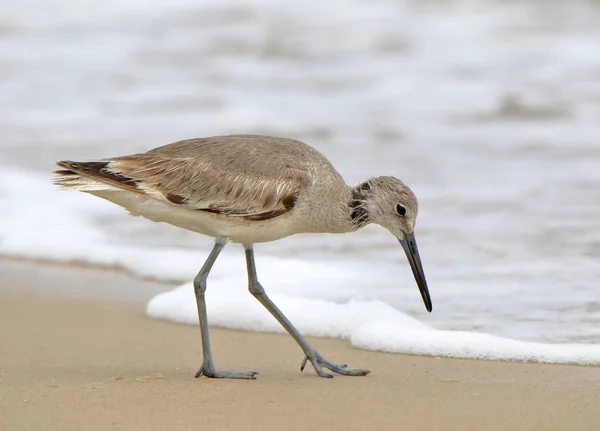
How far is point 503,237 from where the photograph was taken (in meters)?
8.00

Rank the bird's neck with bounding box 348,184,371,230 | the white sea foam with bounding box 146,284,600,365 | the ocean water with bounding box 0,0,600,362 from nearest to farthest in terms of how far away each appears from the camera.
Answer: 1. the white sea foam with bounding box 146,284,600,365
2. the bird's neck with bounding box 348,184,371,230
3. the ocean water with bounding box 0,0,600,362

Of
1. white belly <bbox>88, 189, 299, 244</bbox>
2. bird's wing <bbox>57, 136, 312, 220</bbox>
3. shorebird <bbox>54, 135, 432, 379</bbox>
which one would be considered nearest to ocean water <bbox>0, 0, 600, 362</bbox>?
shorebird <bbox>54, 135, 432, 379</bbox>

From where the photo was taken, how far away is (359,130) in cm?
1170

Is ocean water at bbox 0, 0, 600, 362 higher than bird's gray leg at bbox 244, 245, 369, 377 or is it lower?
higher

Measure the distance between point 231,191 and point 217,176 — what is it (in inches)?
4.3

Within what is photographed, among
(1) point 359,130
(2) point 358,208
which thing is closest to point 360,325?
(2) point 358,208

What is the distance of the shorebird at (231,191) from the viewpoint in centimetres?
547

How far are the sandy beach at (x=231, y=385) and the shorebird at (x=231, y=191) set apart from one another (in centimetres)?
33

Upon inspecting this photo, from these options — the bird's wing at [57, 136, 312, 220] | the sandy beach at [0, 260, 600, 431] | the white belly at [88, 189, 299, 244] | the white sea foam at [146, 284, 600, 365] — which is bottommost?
the sandy beach at [0, 260, 600, 431]

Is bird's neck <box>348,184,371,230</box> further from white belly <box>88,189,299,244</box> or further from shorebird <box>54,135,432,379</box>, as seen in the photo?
Answer: white belly <box>88,189,299,244</box>

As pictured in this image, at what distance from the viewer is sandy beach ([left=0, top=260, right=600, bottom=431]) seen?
15.0 feet

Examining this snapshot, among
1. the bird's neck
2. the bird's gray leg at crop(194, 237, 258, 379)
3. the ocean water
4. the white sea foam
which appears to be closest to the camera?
the bird's gray leg at crop(194, 237, 258, 379)

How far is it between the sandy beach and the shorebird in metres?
0.33

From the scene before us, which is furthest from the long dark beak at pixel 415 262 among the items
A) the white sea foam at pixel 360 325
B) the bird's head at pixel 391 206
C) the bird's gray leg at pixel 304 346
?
the bird's gray leg at pixel 304 346
